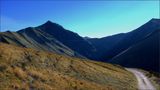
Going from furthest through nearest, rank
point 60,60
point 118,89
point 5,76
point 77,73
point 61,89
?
point 60,60 < point 77,73 < point 118,89 < point 61,89 < point 5,76

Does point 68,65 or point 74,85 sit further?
point 68,65

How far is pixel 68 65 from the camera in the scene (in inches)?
2136

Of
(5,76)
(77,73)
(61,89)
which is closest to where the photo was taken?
(5,76)

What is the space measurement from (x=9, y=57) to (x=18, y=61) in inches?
56.5

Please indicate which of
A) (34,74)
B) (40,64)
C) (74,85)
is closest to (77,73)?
(40,64)

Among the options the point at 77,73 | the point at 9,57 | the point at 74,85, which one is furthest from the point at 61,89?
the point at 77,73

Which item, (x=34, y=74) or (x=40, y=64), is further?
(x=40, y=64)

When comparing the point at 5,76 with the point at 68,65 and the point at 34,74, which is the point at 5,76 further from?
the point at 68,65

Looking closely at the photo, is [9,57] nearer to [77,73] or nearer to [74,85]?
[74,85]

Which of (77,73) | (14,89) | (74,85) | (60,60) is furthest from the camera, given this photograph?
(60,60)

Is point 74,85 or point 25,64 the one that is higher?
point 25,64

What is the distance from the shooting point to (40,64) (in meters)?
45.9

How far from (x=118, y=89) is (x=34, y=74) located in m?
15.2

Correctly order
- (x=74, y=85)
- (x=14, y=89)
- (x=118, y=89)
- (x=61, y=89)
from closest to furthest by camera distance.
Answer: (x=14, y=89) → (x=61, y=89) → (x=74, y=85) → (x=118, y=89)
